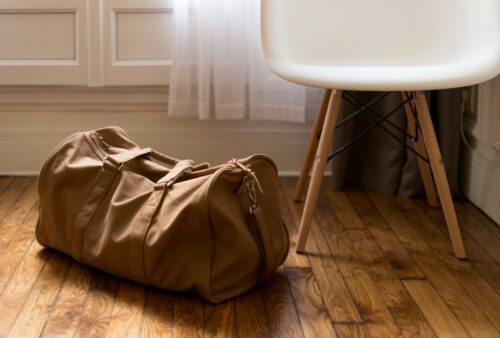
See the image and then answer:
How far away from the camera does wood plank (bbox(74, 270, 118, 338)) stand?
151cm

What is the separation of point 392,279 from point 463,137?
2.54 ft

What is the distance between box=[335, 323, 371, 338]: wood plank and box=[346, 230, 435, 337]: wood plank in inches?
2.7

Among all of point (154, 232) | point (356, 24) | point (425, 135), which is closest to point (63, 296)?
point (154, 232)

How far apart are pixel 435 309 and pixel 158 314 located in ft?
1.78

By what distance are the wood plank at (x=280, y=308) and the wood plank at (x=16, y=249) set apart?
1.81ft

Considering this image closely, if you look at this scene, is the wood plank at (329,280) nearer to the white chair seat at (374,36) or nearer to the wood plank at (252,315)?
the wood plank at (252,315)

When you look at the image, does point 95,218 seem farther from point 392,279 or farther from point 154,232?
point 392,279

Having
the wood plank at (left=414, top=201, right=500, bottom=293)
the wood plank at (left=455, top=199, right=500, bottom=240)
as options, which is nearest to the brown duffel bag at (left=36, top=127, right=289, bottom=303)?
the wood plank at (left=414, top=201, right=500, bottom=293)

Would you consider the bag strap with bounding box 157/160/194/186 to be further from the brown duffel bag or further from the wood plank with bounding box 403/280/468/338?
the wood plank with bounding box 403/280/468/338

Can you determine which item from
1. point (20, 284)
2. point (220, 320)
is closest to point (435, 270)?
point (220, 320)

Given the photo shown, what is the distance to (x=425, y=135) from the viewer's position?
6.28 ft

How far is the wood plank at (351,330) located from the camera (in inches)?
59.2

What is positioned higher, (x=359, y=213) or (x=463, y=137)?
(x=463, y=137)

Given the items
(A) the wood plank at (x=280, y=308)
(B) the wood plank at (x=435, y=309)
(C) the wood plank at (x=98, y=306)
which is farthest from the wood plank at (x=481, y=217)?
(C) the wood plank at (x=98, y=306)
